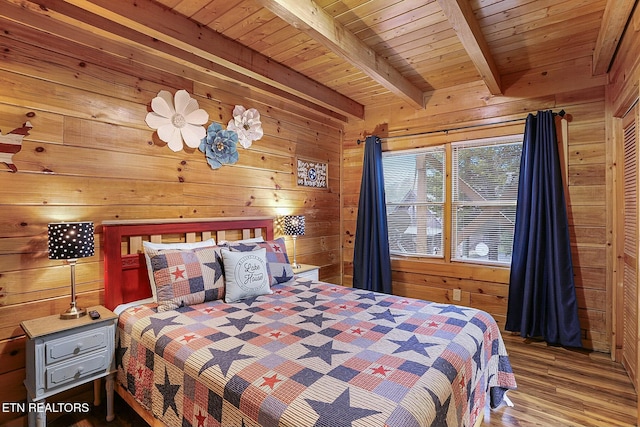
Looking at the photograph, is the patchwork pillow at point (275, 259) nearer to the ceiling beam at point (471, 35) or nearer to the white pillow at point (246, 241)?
the white pillow at point (246, 241)

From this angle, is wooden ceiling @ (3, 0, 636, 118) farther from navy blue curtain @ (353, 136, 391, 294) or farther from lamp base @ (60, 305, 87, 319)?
lamp base @ (60, 305, 87, 319)

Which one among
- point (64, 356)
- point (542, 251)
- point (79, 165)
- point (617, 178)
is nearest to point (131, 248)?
point (79, 165)

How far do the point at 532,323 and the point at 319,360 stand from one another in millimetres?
2508

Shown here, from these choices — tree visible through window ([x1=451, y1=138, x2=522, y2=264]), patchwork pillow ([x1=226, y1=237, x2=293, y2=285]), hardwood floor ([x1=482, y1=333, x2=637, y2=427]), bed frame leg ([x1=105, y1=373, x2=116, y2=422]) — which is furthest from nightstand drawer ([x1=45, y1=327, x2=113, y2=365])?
tree visible through window ([x1=451, y1=138, x2=522, y2=264])

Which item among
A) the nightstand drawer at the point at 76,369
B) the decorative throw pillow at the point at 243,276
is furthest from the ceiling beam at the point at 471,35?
the nightstand drawer at the point at 76,369

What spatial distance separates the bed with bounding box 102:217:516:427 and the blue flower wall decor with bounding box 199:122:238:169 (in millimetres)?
640

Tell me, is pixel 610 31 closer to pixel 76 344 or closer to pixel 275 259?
pixel 275 259

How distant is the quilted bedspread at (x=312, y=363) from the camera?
113 centimetres

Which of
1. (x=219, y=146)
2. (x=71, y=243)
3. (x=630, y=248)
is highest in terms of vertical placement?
(x=219, y=146)

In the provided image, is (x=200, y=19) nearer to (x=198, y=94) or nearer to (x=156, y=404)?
(x=198, y=94)

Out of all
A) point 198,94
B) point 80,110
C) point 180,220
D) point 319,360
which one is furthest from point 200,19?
point 319,360

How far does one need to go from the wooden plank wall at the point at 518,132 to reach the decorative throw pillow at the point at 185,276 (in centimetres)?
236

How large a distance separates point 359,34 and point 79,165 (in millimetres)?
2187

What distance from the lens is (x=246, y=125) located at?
307cm
